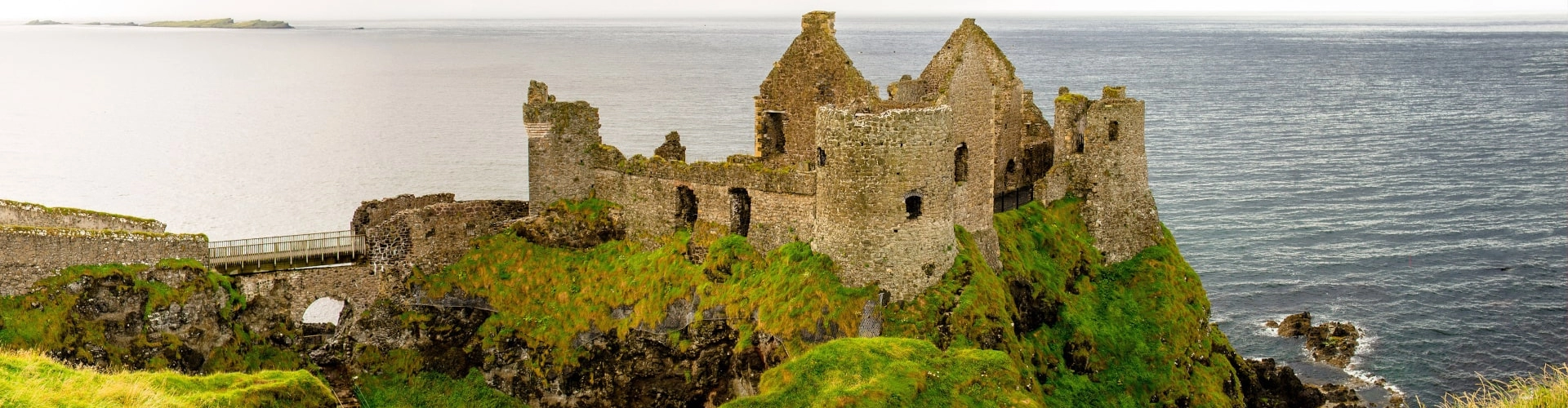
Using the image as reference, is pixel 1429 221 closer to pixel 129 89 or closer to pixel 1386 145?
pixel 1386 145

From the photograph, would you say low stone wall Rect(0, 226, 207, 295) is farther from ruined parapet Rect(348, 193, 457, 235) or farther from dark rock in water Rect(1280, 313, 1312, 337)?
dark rock in water Rect(1280, 313, 1312, 337)

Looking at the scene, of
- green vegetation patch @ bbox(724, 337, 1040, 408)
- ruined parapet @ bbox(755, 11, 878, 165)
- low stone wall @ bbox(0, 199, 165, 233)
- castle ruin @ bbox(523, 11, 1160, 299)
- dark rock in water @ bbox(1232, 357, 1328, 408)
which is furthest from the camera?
dark rock in water @ bbox(1232, 357, 1328, 408)

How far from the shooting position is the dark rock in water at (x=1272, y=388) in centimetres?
4897

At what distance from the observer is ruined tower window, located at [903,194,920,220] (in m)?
37.0

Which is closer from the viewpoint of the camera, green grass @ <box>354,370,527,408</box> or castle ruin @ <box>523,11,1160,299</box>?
castle ruin @ <box>523,11,1160,299</box>

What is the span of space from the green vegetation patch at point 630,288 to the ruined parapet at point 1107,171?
10782mm

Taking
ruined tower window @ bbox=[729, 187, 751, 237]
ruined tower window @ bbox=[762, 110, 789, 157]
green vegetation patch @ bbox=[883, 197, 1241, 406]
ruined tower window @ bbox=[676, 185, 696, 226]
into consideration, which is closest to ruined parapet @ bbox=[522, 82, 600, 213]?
ruined tower window @ bbox=[676, 185, 696, 226]

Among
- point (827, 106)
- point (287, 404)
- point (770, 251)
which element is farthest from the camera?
point (770, 251)

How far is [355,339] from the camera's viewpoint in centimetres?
4303

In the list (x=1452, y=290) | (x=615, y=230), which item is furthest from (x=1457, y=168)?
(x=615, y=230)

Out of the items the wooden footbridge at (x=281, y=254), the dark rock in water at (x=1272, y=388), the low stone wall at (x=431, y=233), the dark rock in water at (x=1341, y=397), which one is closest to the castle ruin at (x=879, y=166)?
the low stone wall at (x=431, y=233)

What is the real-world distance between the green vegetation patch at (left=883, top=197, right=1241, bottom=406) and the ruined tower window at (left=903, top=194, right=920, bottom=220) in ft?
6.45

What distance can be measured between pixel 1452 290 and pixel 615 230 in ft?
146

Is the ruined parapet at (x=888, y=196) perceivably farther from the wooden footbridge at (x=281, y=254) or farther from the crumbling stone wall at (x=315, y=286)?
the wooden footbridge at (x=281, y=254)
